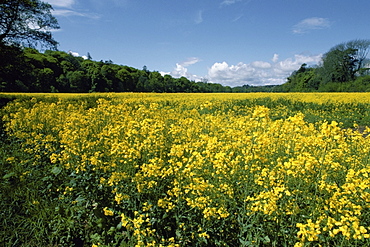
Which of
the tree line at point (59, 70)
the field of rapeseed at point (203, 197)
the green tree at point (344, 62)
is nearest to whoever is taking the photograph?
the field of rapeseed at point (203, 197)

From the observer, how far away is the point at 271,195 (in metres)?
2.11

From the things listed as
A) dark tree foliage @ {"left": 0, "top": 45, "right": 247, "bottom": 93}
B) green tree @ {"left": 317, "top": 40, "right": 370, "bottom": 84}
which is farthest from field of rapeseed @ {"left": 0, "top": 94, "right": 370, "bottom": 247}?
green tree @ {"left": 317, "top": 40, "right": 370, "bottom": 84}

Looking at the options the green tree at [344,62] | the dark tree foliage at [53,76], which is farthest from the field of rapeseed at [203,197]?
the green tree at [344,62]

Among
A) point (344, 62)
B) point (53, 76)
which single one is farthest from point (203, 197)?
point (344, 62)

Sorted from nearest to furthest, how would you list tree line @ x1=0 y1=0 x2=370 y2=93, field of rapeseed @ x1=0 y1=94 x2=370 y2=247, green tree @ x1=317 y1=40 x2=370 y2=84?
field of rapeseed @ x1=0 y1=94 x2=370 y2=247 < tree line @ x1=0 y1=0 x2=370 y2=93 < green tree @ x1=317 y1=40 x2=370 y2=84

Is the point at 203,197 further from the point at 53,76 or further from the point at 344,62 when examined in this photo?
the point at 344,62

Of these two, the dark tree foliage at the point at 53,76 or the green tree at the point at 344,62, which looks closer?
the dark tree foliage at the point at 53,76

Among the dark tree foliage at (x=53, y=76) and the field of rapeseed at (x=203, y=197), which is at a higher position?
the dark tree foliage at (x=53, y=76)

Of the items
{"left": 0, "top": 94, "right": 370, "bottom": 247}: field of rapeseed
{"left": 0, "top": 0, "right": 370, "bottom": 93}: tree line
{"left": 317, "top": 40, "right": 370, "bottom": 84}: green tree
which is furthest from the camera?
{"left": 317, "top": 40, "right": 370, "bottom": 84}: green tree

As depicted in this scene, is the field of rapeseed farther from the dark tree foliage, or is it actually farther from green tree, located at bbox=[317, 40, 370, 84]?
green tree, located at bbox=[317, 40, 370, 84]

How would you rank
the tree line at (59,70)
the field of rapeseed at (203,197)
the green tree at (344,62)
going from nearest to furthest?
1. the field of rapeseed at (203,197)
2. the tree line at (59,70)
3. the green tree at (344,62)

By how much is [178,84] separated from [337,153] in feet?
250

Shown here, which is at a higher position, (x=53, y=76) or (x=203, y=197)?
(x=53, y=76)

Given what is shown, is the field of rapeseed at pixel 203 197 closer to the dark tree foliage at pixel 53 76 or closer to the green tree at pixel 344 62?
the dark tree foliage at pixel 53 76
